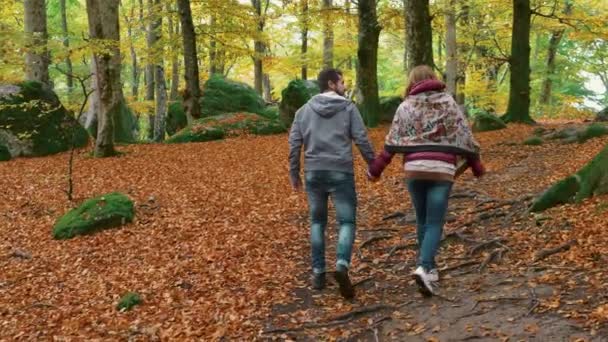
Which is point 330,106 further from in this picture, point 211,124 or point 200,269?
point 211,124

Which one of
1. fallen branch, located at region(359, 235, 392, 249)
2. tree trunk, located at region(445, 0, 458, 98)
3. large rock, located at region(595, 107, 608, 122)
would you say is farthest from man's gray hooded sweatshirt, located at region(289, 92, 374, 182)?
tree trunk, located at region(445, 0, 458, 98)

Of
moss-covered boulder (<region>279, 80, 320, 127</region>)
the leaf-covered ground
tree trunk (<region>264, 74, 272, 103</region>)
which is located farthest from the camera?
tree trunk (<region>264, 74, 272, 103</region>)

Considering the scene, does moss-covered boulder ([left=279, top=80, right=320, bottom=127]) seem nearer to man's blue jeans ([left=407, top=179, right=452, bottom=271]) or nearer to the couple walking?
the couple walking

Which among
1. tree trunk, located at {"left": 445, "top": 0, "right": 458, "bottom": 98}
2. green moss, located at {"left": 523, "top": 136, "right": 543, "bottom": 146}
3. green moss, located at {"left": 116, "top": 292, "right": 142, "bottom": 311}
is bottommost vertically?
green moss, located at {"left": 116, "top": 292, "right": 142, "bottom": 311}

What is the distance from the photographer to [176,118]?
22438mm

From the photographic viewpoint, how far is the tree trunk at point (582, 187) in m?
6.20

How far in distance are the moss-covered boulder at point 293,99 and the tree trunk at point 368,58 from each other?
10.2 feet

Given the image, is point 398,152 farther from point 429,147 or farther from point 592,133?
point 592,133

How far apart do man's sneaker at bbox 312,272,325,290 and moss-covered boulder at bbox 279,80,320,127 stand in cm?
1518

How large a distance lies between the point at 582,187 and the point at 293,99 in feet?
48.7

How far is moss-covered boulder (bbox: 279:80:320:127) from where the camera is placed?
67.1 ft

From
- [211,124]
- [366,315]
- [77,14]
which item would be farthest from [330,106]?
[77,14]

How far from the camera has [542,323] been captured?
153 inches

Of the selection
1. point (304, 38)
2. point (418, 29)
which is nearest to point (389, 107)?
point (418, 29)
